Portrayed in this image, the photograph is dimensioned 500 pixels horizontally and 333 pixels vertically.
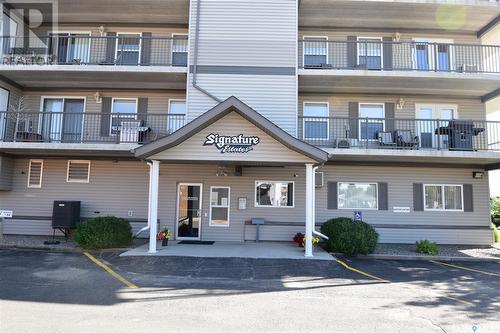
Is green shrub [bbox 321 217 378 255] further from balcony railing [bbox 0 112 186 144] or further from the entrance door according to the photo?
balcony railing [bbox 0 112 186 144]

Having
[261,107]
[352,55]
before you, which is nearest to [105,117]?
[261,107]

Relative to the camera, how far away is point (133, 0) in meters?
14.0

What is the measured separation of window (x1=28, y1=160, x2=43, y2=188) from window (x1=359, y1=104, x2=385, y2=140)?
13.7 meters

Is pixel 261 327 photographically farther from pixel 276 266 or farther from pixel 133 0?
pixel 133 0

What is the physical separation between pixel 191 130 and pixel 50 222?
8.12 m

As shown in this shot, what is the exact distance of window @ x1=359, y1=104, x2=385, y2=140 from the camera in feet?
48.3

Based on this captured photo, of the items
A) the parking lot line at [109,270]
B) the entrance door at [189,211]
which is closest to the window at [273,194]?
the entrance door at [189,211]

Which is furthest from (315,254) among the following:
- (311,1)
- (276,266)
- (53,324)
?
(311,1)

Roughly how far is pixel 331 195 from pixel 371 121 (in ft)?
11.9

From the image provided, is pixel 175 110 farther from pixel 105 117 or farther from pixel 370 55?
pixel 370 55

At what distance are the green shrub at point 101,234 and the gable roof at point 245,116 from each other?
2.79 metres
